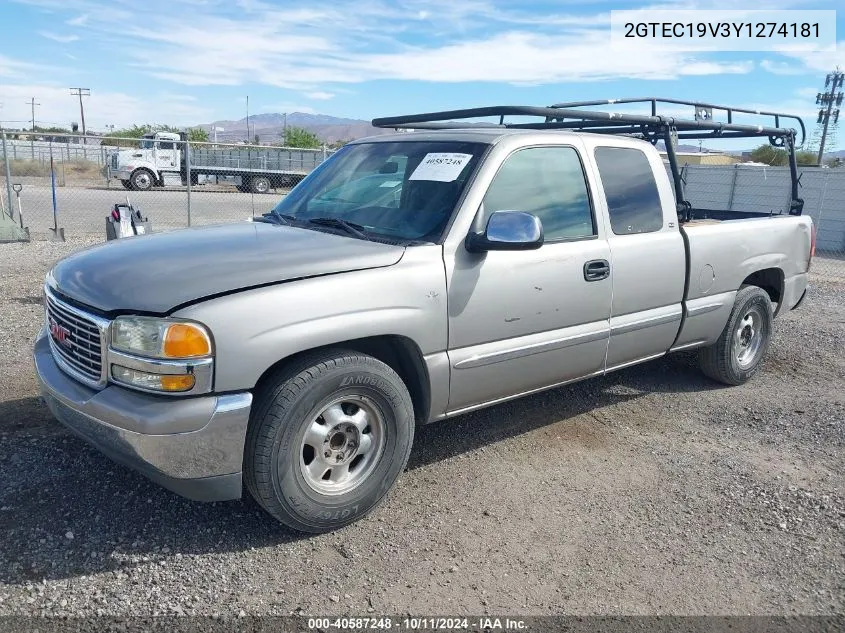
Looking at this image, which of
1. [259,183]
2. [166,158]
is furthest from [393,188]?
[166,158]

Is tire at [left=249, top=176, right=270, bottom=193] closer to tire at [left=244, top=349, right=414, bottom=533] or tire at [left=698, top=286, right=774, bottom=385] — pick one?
tire at [left=698, top=286, right=774, bottom=385]

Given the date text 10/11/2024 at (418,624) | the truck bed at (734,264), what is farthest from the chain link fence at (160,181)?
the date text 10/11/2024 at (418,624)

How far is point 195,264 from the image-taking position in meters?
3.16

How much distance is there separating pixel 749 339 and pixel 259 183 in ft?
92.5

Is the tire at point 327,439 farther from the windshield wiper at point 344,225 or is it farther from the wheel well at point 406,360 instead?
the windshield wiper at point 344,225

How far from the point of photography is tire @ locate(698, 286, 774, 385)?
5.54m

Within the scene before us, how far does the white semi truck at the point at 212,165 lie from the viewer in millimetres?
30047

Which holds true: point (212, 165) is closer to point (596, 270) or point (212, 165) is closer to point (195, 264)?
point (596, 270)

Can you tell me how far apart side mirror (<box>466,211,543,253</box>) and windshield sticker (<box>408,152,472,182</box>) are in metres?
0.45

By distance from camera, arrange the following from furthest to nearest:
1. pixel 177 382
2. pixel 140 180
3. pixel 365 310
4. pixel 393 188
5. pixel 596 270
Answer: pixel 140 180
pixel 596 270
pixel 393 188
pixel 365 310
pixel 177 382

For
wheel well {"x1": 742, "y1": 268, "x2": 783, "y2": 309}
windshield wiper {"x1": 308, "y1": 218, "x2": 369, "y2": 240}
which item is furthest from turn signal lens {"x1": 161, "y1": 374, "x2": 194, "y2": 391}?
wheel well {"x1": 742, "y1": 268, "x2": 783, "y2": 309}

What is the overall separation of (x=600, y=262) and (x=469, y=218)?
101 cm

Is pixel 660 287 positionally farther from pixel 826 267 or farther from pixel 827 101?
pixel 827 101

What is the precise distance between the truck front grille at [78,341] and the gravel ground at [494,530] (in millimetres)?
715
